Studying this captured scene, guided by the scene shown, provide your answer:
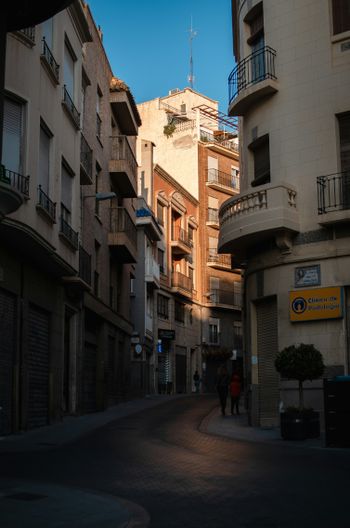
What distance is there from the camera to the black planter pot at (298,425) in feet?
52.6

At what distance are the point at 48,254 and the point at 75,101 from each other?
660cm

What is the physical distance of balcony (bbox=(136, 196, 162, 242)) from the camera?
142 feet

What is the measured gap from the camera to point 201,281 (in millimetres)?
59844

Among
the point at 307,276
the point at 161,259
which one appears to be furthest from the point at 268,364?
the point at 161,259

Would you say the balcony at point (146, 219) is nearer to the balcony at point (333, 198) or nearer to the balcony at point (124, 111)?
the balcony at point (124, 111)

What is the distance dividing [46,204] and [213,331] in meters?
43.0

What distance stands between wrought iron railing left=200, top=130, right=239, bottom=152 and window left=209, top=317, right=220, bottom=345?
14.9 meters

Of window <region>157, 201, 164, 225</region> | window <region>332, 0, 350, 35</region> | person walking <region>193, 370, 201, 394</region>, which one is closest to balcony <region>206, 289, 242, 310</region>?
person walking <region>193, 370, 201, 394</region>

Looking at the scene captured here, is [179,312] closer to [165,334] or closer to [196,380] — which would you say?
[196,380]

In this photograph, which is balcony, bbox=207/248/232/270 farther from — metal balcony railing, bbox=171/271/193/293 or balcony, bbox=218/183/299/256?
balcony, bbox=218/183/299/256

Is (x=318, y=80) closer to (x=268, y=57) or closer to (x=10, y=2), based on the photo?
(x=268, y=57)

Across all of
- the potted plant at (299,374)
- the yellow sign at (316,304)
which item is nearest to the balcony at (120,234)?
the yellow sign at (316,304)

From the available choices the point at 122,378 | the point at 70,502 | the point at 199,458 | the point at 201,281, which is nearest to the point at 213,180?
the point at 201,281

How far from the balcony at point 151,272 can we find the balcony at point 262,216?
2327 cm
